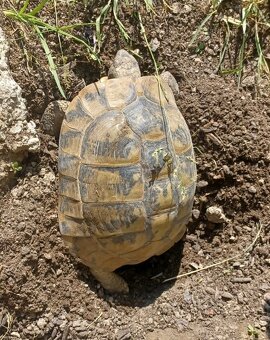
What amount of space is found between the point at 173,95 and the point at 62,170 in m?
0.77

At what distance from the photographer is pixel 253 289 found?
335cm

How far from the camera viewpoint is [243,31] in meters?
3.56

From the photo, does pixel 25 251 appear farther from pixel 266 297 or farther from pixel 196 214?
pixel 266 297

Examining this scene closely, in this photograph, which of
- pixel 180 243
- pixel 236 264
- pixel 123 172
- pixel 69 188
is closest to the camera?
pixel 123 172

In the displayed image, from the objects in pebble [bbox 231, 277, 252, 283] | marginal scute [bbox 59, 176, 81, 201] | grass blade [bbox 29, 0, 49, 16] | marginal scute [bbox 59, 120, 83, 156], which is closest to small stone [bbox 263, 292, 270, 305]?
pebble [bbox 231, 277, 252, 283]

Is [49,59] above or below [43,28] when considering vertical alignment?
below

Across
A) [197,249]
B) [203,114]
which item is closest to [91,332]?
[197,249]

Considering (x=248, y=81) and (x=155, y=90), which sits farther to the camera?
(x=248, y=81)

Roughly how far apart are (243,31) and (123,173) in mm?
1222

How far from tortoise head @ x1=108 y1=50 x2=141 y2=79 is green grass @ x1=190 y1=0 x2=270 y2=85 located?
0.42 meters

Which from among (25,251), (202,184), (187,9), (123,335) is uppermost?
(187,9)

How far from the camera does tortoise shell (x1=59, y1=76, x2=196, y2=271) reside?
3.03 m

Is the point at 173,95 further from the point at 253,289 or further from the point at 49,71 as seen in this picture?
the point at 253,289

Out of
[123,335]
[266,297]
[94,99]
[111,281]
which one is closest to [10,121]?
[94,99]
